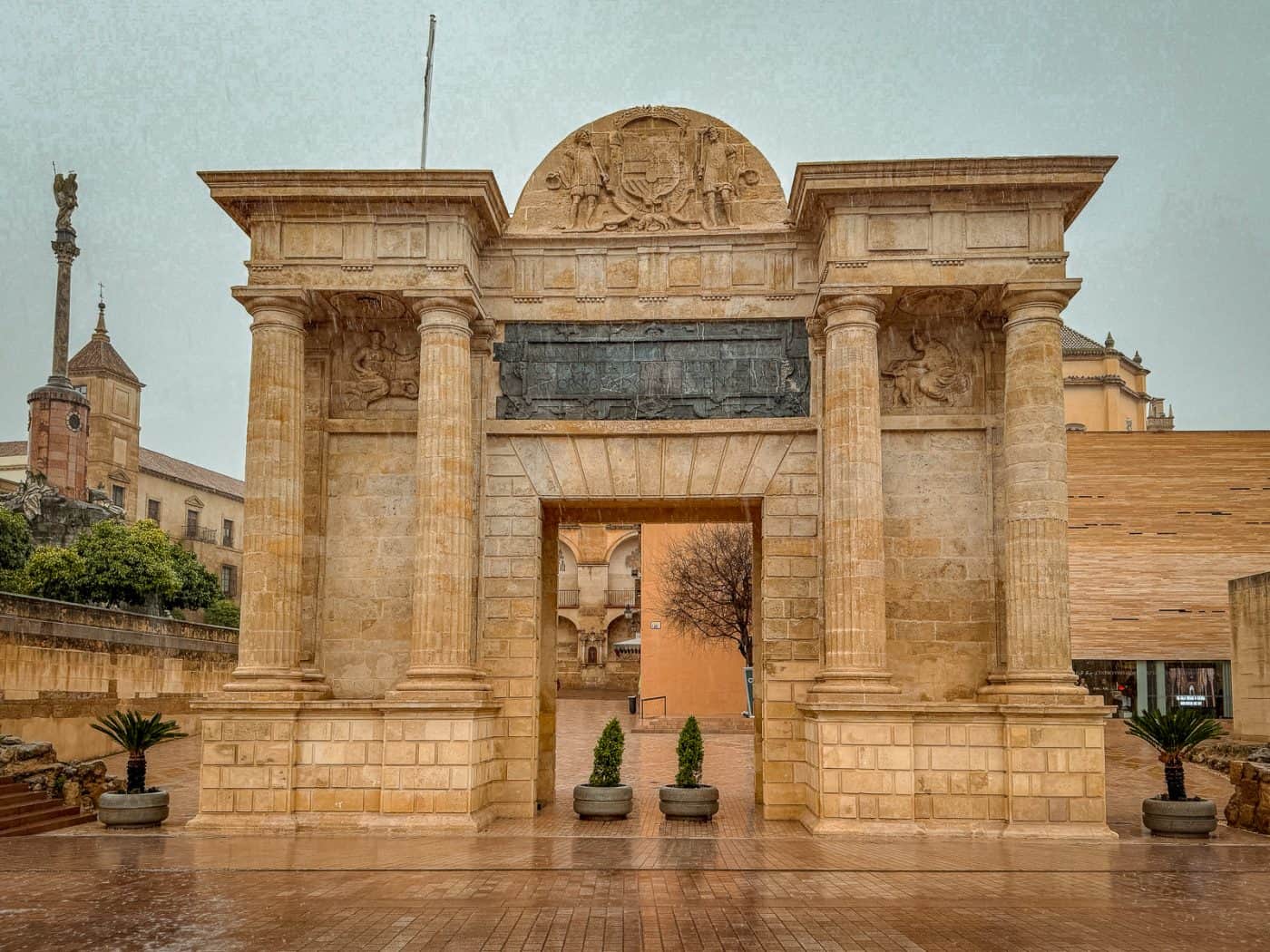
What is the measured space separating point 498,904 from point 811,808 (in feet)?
19.4

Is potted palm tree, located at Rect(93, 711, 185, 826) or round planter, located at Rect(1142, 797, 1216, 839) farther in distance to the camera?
potted palm tree, located at Rect(93, 711, 185, 826)

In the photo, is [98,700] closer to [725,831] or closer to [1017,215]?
[725,831]

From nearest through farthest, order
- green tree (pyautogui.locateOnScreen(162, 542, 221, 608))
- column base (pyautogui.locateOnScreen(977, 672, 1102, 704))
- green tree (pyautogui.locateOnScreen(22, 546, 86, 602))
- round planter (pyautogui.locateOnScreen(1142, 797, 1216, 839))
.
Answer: round planter (pyautogui.locateOnScreen(1142, 797, 1216, 839)), column base (pyautogui.locateOnScreen(977, 672, 1102, 704)), green tree (pyautogui.locateOnScreen(22, 546, 86, 602)), green tree (pyautogui.locateOnScreen(162, 542, 221, 608))

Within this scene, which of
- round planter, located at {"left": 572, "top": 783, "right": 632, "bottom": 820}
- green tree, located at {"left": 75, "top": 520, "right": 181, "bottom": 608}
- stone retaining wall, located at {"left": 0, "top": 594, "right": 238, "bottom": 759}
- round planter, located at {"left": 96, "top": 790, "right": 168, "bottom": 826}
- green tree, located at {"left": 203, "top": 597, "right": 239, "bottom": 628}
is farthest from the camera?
green tree, located at {"left": 203, "top": 597, "right": 239, "bottom": 628}

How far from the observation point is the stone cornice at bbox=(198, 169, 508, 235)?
15336mm

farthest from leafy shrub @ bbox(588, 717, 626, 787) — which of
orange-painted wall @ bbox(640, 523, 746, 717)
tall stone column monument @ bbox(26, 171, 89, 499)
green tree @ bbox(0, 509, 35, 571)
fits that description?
tall stone column monument @ bbox(26, 171, 89, 499)

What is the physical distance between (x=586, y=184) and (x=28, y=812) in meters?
10.7

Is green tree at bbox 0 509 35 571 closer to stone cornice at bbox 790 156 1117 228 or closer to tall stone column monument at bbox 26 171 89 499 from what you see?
tall stone column monument at bbox 26 171 89 499

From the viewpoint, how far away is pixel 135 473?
62.0 m

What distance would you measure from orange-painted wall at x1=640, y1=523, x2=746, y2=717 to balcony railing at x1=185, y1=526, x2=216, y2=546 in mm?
34988

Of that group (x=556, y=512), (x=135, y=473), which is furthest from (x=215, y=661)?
(x=135, y=473)

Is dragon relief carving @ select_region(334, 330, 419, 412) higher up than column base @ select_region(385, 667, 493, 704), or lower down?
higher up

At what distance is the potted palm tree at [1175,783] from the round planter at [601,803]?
6152mm

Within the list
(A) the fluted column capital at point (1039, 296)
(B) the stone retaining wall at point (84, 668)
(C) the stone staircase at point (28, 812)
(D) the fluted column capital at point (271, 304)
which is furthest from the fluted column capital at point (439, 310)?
(B) the stone retaining wall at point (84, 668)
